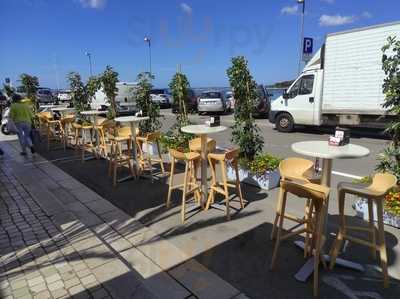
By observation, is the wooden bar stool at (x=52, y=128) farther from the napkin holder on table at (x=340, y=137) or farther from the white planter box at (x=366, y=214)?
the napkin holder on table at (x=340, y=137)

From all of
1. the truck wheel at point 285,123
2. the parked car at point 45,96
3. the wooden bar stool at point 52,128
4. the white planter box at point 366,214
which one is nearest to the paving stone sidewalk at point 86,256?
the white planter box at point 366,214

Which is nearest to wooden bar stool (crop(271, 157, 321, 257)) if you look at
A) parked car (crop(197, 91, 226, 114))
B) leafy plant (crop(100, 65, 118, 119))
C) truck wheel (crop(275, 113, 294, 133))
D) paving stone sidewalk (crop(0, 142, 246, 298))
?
paving stone sidewalk (crop(0, 142, 246, 298))

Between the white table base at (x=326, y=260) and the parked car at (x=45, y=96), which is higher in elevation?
the parked car at (x=45, y=96)

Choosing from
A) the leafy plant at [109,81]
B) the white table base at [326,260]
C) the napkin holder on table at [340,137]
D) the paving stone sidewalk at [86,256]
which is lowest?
the paving stone sidewalk at [86,256]

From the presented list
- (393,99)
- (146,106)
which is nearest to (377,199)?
(393,99)

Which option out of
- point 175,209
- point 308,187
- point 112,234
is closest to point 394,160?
point 308,187

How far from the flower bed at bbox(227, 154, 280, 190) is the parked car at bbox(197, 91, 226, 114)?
13233 millimetres

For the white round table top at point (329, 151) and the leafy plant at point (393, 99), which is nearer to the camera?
the white round table top at point (329, 151)

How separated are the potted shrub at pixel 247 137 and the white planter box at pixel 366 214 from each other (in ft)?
4.74

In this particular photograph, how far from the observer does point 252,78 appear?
5.67 metres

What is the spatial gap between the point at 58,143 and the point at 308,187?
10.1 meters

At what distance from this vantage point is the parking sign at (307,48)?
12264 millimetres

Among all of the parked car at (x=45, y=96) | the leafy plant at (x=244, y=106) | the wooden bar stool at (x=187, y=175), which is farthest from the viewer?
the parked car at (x=45, y=96)

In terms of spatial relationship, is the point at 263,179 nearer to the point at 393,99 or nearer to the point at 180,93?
the point at 393,99
